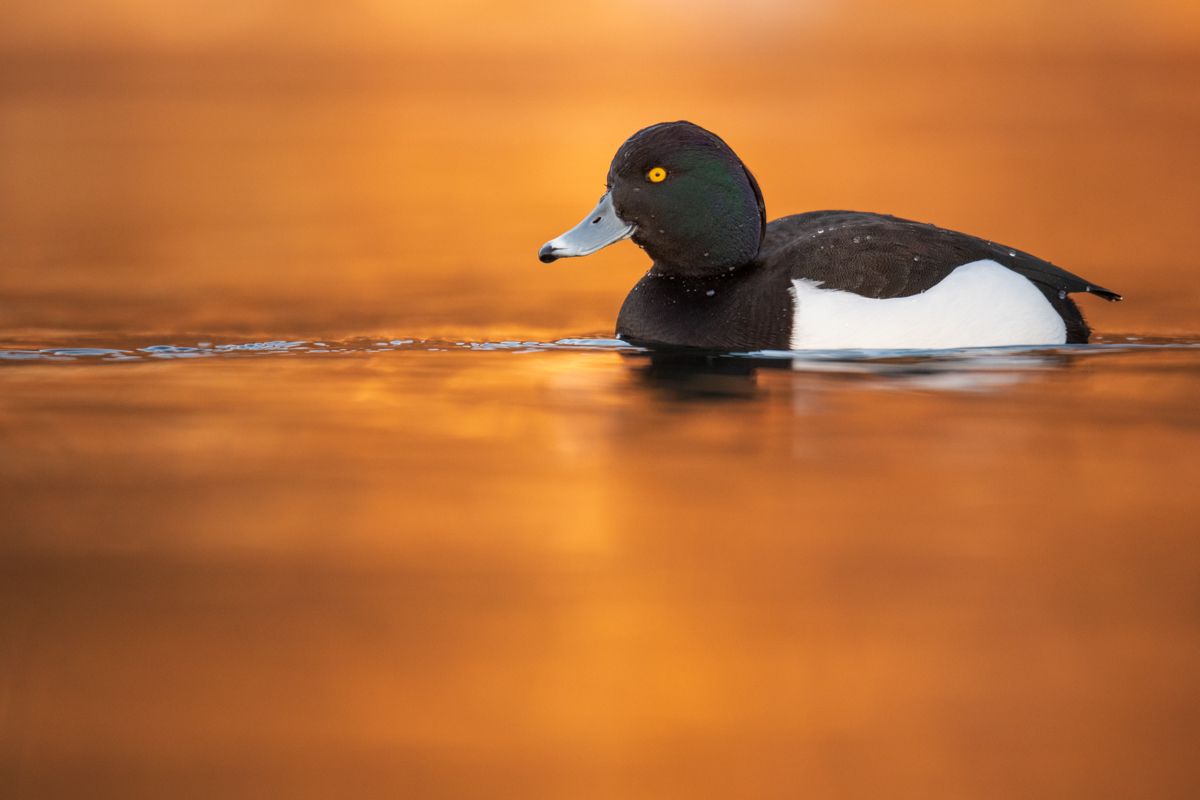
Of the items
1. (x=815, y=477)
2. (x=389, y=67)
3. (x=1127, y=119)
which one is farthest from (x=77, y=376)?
(x=389, y=67)

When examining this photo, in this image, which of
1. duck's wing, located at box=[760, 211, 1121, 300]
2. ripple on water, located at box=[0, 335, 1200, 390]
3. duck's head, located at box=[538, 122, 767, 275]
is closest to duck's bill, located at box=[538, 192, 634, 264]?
duck's head, located at box=[538, 122, 767, 275]

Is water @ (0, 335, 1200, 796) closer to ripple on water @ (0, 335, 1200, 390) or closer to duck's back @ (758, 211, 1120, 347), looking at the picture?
ripple on water @ (0, 335, 1200, 390)

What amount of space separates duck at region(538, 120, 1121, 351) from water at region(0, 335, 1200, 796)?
0.52 meters

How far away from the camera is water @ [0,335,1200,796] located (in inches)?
135

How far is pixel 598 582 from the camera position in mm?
4438

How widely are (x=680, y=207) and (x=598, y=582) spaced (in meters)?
3.91

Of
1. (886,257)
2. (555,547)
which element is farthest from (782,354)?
(555,547)

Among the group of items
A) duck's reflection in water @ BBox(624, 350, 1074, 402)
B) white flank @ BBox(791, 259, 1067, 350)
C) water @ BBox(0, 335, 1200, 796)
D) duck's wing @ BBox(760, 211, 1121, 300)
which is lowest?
water @ BBox(0, 335, 1200, 796)

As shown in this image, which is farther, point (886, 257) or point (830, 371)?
point (886, 257)

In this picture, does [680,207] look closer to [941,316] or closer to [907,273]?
[907,273]

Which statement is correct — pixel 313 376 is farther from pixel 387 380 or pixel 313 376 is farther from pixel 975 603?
pixel 975 603

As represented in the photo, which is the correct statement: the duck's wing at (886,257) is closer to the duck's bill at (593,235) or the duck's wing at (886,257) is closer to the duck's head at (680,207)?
the duck's head at (680,207)

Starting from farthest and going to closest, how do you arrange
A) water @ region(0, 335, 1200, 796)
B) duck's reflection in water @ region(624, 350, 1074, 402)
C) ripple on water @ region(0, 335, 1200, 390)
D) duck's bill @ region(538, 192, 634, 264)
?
duck's bill @ region(538, 192, 634, 264), ripple on water @ region(0, 335, 1200, 390), duck's reflection in water @ region(624, 350, 1074, 402), water @ region(0, 335, 1200, 796)

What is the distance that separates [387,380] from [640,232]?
4.81 feet
